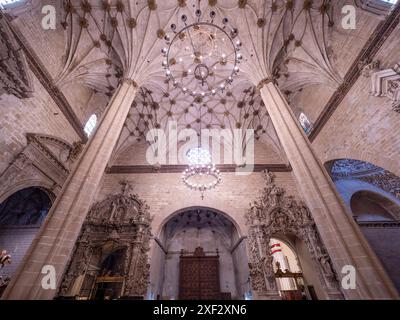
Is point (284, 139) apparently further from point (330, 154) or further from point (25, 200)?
point (25, 200)

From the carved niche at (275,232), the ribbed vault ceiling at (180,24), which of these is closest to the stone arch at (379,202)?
the carved niche at (275,232)

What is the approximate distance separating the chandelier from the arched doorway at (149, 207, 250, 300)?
143 cm

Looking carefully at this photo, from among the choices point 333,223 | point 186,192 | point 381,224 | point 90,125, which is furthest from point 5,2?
point 381,224

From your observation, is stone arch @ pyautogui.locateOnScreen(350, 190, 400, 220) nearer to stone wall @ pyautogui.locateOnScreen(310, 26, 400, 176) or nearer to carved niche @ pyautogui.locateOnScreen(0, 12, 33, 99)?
stone wall @ pyautogui.locateOnScreen(310, 26, 400, 176)

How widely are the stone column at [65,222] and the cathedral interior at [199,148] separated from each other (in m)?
0.03

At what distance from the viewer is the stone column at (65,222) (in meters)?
3.56

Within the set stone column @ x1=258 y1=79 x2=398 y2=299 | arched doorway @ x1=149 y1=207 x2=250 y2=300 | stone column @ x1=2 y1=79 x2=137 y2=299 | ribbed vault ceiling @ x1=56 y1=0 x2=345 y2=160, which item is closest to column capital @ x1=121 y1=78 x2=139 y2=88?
ribbed vault ceiling @ x1=56 y1=0 x2=345 y2=160

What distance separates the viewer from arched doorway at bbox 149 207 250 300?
34.8ft

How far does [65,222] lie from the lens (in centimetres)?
436

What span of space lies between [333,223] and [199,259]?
10483mm

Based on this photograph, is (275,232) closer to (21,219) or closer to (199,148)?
(199,148)

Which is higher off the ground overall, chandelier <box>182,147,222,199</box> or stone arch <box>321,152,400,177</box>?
chandelier <box>182,147,222,199</box>

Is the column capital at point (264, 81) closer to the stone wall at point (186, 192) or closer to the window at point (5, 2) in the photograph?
the stone wall at point (186, 192)
